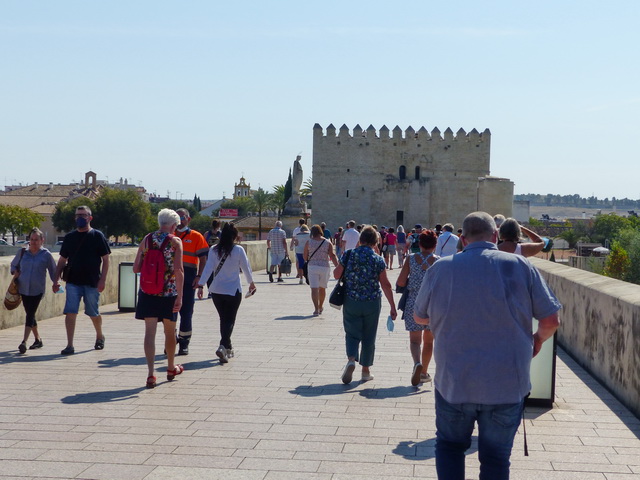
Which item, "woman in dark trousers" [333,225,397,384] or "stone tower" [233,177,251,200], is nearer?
"woman in dark trousers" [333,225,397,384]

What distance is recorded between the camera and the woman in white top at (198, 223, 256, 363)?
30.1ft

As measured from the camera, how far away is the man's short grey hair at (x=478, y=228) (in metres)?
4.34

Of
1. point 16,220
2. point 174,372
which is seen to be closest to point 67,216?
point 16,220

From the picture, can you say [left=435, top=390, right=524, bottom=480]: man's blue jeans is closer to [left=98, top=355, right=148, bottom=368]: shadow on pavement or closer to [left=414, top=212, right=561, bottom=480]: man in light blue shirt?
[left=414, top=212, right=561, bottom=480]: man in light blue shirt

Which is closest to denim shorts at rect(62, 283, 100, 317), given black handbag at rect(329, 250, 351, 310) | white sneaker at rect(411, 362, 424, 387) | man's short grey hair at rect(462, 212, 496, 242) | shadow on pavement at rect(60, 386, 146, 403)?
shadow on pavement at rect(60, 386, 146, 403)

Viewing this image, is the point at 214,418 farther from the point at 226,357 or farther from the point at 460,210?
the point at 460,210

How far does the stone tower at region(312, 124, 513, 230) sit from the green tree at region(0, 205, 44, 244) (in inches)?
1167

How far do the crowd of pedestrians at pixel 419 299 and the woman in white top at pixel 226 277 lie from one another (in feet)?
0.04

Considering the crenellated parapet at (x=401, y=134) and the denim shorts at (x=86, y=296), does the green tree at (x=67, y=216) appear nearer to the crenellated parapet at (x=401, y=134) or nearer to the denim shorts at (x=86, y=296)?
the crenellated parapet at (x=401, y=134)

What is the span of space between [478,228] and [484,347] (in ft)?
1.99

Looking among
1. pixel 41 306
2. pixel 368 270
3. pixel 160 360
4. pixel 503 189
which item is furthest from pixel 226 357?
pixel 503 189

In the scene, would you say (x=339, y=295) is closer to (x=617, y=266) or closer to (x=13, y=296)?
(x=13, y=296)

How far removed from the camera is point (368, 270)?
8.38 metres

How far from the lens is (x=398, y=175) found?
226ft
